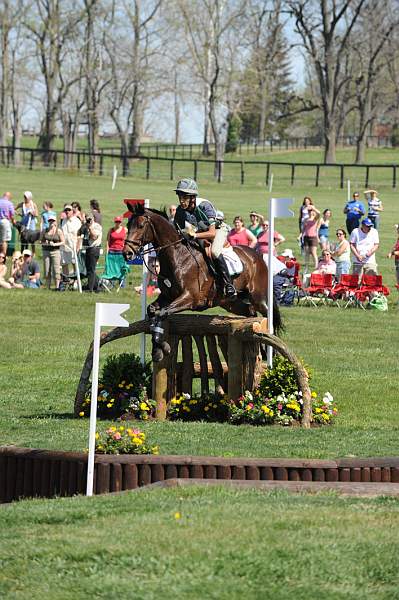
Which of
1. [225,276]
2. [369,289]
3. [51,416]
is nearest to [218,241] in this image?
[225,276]

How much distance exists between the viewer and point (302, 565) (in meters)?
7.21

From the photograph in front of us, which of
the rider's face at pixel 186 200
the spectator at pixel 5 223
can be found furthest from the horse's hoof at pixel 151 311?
the spectator at pixel 5 223

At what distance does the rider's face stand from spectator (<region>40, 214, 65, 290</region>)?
13737 millimetres

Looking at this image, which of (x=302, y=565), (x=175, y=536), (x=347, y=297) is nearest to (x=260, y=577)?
(x=302, y=565)

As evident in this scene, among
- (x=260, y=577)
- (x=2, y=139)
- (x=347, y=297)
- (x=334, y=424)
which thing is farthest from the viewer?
(x=2, y=139)

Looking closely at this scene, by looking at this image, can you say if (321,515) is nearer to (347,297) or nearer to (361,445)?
(361,445)

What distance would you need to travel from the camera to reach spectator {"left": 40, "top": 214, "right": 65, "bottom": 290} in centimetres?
2950

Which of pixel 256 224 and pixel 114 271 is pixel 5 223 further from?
pixel 256 224

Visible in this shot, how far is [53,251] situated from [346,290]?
7.00 metres

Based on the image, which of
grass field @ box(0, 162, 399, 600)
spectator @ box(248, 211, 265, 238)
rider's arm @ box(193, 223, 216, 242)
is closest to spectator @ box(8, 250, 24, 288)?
spectator @ box(248, 211, 265, 238)

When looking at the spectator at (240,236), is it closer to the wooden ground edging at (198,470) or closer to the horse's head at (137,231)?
the horse's head at (137,231)

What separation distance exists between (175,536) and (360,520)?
1379 mm

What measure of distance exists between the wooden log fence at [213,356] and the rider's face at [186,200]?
4.78 ft

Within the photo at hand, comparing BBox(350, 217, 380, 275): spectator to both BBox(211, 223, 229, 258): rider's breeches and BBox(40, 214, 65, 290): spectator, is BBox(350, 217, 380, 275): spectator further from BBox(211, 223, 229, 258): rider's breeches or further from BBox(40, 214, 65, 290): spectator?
BBox(211, 223, 229, 258): rider's breeches
